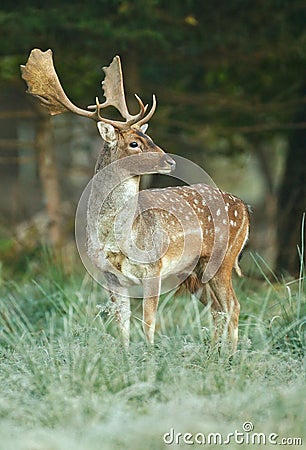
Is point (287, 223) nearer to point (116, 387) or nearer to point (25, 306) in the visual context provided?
point (25, 306)

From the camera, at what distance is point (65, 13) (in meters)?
→ 8.32

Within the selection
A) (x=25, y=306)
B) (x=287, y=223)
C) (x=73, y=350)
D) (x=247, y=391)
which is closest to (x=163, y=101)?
(x=287, y=223)

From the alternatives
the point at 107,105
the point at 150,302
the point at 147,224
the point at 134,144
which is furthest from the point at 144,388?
the point at 107,105

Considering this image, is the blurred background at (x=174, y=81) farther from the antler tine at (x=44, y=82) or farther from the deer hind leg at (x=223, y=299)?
the deer hind leg at (x=223, y=299)

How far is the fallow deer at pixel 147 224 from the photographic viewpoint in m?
5.96

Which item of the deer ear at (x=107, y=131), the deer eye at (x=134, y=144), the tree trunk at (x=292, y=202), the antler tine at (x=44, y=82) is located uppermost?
the antler tine at (x=44, y=82)

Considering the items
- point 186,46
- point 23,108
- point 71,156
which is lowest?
point 71,156

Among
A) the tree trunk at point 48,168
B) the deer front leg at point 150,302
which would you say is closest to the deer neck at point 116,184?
the deer front leg at point 150,302

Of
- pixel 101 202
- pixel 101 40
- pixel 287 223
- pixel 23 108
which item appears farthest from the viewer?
pixel 23 108

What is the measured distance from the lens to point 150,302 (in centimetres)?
598

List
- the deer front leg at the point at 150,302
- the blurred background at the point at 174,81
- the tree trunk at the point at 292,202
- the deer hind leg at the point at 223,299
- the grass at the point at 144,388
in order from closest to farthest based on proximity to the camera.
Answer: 1. the grass at the point at 144,388
2. the deer front leg at the point at 150,302
3. the deer hind leg at the point at 223,299
4. the blurred background at the point at 174,81
5. the tree trunk at the point at 292,202

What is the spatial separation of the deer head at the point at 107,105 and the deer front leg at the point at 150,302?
2.33ft

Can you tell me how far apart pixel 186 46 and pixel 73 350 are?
16.6 feet

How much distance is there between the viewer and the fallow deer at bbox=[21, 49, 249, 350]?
5965 millimetres
